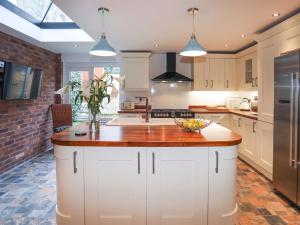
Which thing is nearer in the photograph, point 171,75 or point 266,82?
point 266,82

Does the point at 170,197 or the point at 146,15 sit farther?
the point at 146,15

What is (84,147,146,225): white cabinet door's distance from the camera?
6.78ft

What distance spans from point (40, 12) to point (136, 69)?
6.94 feet

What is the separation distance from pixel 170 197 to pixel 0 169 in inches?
115

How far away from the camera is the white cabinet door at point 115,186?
2.07 m

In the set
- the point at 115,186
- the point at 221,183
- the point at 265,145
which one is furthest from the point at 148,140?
the point at 265,145

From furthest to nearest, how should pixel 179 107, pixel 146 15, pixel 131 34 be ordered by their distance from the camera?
1. pixel 179 107
2. pixel 131 34
3. pixel 146 15

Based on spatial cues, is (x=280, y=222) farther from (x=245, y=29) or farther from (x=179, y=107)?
(x=179, y=107)

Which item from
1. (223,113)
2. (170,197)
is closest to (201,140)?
(170,197)

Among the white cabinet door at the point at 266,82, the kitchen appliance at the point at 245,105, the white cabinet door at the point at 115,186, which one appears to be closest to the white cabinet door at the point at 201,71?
the kitchen appliance at the point at 245,105

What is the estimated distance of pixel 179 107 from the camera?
5742 millimetres

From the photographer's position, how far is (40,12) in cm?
415

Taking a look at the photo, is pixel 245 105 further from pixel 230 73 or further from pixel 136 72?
pixel 136 72

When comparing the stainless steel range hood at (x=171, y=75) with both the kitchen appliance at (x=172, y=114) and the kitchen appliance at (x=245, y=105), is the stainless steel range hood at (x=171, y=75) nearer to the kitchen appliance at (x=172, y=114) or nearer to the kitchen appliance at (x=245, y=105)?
the kitchen appliance at (x=172, y=114)
